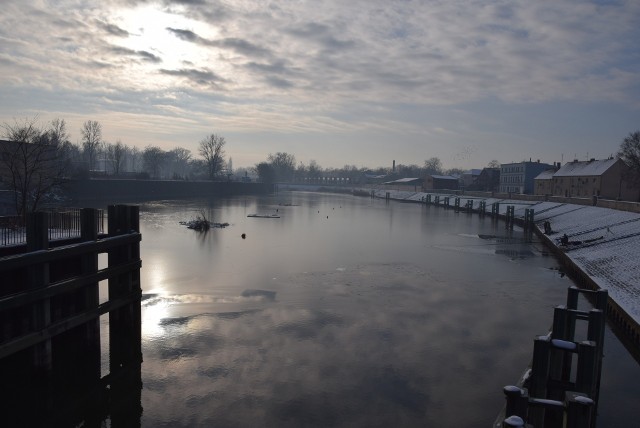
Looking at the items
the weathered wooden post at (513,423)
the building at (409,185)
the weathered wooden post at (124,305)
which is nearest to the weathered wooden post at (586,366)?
the weathered wooden post at (513,423)

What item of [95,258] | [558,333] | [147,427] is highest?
[95,258]

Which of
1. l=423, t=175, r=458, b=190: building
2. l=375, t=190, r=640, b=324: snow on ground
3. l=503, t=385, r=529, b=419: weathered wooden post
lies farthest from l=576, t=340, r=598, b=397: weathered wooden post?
l=423, t=175, r=458, b=190: building

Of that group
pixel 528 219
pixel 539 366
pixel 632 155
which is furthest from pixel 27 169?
pixel 632 155

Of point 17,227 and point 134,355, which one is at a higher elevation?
point 17,227

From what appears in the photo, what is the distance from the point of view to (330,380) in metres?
15.4

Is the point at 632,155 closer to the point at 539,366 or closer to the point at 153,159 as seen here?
the point at 539,366

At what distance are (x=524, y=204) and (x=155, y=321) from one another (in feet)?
268

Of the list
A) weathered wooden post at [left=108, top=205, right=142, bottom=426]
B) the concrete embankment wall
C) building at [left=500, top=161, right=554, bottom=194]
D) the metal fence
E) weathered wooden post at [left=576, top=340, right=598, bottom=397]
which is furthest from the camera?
building at [left=500, top=161, right=554, bottom=194]

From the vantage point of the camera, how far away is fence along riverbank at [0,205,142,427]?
1253cm

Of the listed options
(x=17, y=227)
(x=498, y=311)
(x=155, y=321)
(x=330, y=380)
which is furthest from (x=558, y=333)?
(x=17, y=227)

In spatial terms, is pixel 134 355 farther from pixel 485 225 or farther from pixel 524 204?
pixel 524 204

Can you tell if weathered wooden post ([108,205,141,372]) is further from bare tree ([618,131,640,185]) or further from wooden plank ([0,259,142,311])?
bare tree ([618,131,640,185])

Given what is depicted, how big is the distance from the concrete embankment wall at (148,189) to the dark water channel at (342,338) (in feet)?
191

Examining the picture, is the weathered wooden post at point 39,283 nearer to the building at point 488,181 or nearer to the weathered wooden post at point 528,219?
the weathered wooden post at point 528,219
